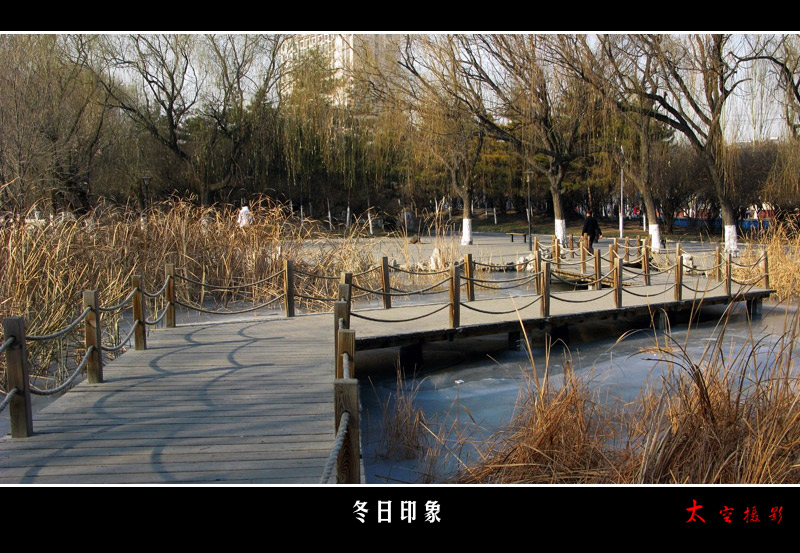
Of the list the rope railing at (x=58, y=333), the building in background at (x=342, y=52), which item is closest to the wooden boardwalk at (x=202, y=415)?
the rope railing at (x=58, y=333)

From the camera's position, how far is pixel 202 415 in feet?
14.5

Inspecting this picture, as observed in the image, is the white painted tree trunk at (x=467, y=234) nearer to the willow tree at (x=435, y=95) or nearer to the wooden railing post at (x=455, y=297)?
the willow tree at (x=435, y=95)

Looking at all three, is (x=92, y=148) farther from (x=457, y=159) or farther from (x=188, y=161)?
(x=457, y=159)

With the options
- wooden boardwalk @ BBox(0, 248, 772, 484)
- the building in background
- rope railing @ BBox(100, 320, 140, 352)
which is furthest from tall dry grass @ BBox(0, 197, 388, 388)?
the building in background

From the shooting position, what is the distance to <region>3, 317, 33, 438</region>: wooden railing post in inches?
156

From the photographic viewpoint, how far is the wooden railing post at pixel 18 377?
13.0 feet

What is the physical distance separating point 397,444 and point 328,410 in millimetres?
827

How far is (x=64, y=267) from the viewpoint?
674 centimetres

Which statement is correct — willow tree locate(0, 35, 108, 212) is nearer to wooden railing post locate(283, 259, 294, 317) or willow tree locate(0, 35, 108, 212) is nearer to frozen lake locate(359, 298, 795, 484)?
wooden railing post locate(283, 259, 294, 317)

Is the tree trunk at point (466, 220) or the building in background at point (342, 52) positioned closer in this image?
the building in background at point (342, 52)

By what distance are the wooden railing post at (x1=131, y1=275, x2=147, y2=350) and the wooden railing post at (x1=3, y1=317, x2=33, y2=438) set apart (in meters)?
2.17

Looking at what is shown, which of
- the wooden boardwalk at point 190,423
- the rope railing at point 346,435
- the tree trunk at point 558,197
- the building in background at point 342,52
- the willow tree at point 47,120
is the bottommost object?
the wooden boardwalk at point 190,423

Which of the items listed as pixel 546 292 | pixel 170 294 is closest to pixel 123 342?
pixel 170 294

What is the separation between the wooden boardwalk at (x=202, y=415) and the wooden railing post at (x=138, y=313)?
0.36 feet
